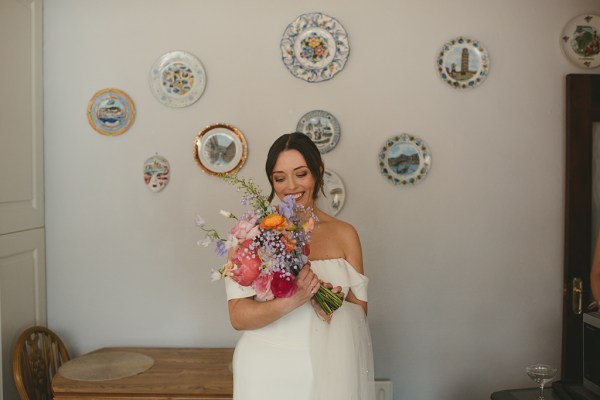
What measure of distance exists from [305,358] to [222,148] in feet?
4.61

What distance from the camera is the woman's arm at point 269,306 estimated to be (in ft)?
5.55

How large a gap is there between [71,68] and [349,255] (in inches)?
76.1

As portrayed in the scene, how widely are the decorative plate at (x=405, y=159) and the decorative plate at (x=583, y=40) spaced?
2.92ft

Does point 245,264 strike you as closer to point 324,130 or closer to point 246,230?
point 246,230

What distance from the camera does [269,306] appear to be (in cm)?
175

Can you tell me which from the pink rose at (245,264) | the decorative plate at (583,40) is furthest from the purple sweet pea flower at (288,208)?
the decorative plate at (583,40)

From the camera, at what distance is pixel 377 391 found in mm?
2836

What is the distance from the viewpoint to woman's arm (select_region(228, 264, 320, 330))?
169 cm

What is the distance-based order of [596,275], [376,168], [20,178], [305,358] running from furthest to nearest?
[376,168], [20,178], [596,275], [305,358]

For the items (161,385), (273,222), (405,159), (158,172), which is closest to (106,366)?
(161,385)

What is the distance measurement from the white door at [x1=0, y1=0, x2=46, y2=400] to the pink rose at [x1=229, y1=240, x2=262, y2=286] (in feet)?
4.97

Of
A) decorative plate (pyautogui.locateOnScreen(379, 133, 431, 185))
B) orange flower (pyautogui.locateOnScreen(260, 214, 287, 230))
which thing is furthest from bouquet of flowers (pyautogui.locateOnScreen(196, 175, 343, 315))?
decorative plate (pyautogui.locateOnScreen(379, 133, 431, 185))

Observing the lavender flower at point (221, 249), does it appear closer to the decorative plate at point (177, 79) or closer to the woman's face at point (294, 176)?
the woman's face at point (294, 176)

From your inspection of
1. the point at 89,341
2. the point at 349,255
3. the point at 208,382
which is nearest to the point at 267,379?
the point at 349,255
